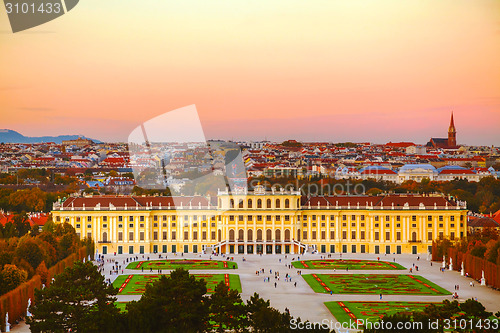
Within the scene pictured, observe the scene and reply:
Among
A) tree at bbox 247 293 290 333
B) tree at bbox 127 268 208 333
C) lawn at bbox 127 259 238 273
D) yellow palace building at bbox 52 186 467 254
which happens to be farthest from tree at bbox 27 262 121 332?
yellow palace building at bbox 52 186 467 254

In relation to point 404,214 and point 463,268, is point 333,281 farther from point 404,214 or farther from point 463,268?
point 404,214

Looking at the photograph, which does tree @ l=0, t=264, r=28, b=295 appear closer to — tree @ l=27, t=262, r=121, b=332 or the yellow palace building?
tree @ l=27, t=262, r=121, b=332

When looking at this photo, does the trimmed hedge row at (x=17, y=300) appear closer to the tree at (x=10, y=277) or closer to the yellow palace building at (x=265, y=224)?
the tree at (x=10, y=277)

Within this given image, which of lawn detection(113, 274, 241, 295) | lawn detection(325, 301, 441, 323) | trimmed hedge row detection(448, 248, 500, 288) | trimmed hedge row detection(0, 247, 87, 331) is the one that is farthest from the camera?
trimmed hedge row detection(448, 248, 500, 288)

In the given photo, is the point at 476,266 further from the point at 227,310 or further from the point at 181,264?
the point at 227,310

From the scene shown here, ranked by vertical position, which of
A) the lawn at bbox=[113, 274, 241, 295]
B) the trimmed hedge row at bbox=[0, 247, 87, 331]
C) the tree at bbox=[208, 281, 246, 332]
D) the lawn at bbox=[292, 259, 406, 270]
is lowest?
the lawn at bbox=[292, 259, 406, 270]

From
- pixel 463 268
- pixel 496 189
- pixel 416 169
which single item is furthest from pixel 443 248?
pixel 416 169

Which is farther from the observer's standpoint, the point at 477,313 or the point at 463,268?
the point at 463,268

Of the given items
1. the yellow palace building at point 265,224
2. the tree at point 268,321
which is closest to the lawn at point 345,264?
the yellow palace building at point 265,224
